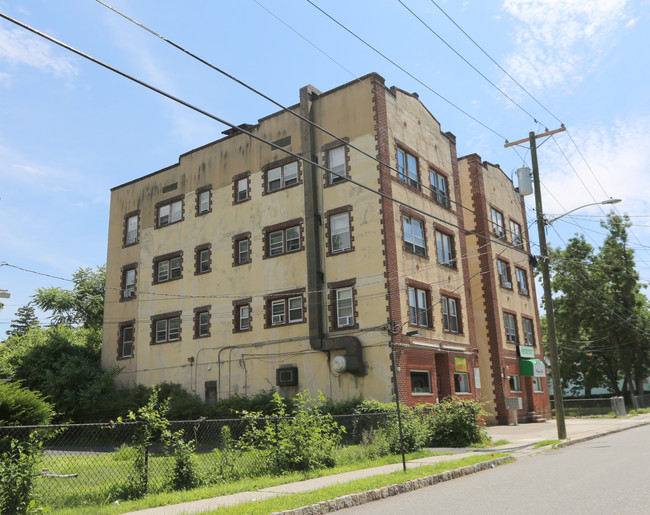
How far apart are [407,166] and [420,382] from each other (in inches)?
421

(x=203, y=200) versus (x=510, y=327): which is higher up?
(x=203, y=200)

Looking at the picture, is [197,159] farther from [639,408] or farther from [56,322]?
[639,408]

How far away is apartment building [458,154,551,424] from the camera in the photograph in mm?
33625

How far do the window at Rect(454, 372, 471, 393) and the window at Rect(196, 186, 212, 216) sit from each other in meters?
16.6

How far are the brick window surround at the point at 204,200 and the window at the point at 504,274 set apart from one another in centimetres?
1844

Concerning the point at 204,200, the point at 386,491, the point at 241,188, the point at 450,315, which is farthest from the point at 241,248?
the point at 386,491

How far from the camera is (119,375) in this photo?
34250mm

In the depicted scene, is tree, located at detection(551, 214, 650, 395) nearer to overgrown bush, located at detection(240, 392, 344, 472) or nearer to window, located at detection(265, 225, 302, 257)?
window, located at detection(265, 225, 302, 257)

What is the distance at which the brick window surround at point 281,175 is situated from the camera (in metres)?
29.3

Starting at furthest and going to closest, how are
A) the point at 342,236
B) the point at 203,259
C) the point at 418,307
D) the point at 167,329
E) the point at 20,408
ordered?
the point at 167,329 < the point at 203,259 < the point at 342,236 < the point at 418,307 < the point at 20,408

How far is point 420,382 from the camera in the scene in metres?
26.1

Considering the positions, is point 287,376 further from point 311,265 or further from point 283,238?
point 283,238

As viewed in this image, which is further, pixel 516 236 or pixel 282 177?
pixel 516 236

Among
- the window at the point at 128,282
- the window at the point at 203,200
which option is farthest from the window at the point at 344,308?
the window at the point at 128,282
